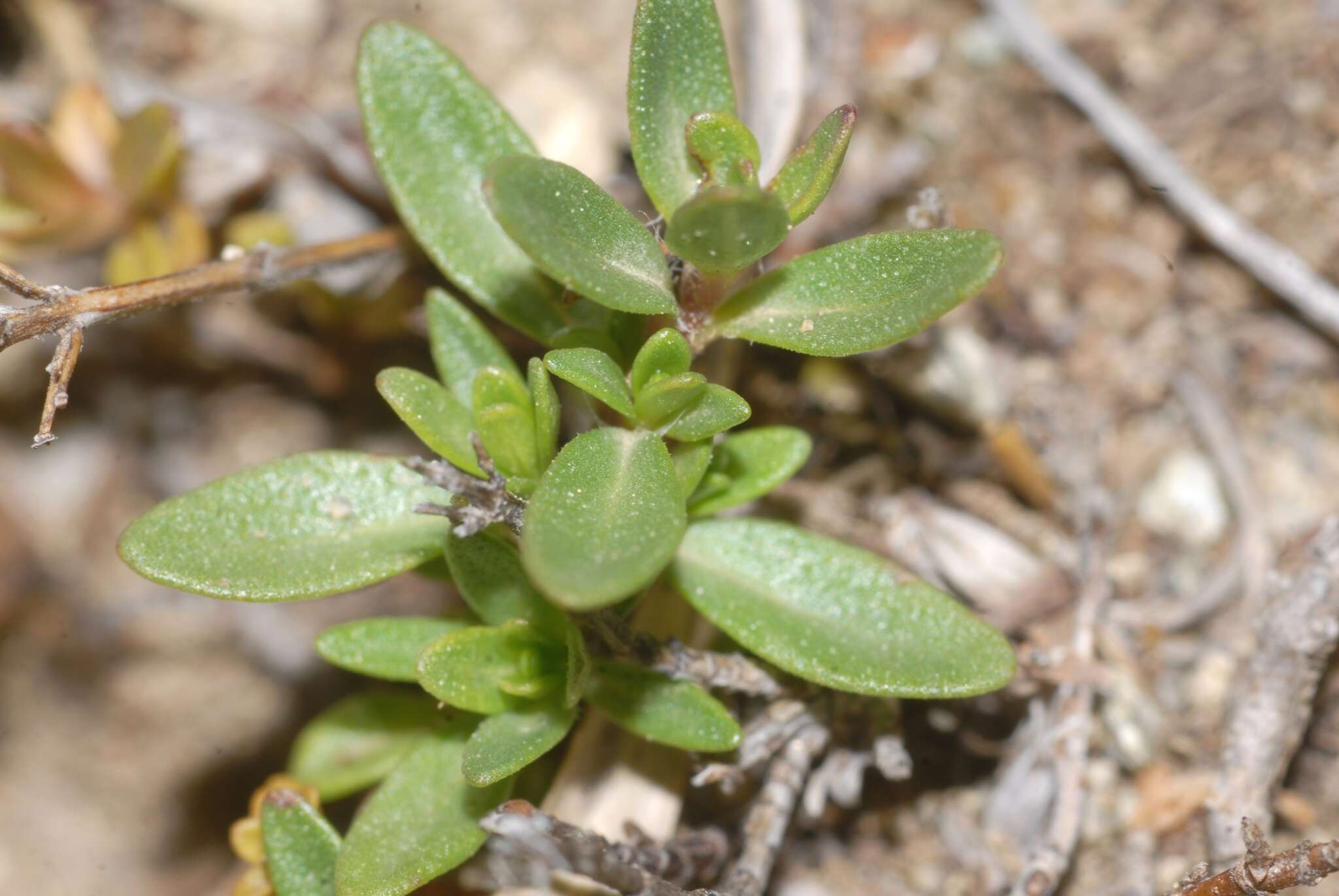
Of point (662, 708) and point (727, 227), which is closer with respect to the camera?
point (727, 227)

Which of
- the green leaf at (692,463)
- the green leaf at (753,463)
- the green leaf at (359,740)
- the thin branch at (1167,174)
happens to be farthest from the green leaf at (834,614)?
the thin branch at (1167,174)

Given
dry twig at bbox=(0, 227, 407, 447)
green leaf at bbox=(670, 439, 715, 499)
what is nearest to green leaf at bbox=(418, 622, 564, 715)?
green leaf at bbox=(670, 439, 715, 499)

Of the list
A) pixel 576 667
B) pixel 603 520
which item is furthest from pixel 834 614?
pixel 603 520

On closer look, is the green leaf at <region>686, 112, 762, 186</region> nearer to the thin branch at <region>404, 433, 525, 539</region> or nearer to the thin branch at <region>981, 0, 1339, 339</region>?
the thin branch at <region>404, 433, 525, 539</region>

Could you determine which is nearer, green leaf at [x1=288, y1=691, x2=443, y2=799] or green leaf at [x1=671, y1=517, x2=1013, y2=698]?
green leaf at [x1=671, y1=517, x2=1013, y2=698]

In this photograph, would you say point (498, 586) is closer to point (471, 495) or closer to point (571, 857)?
point (471, 495)
